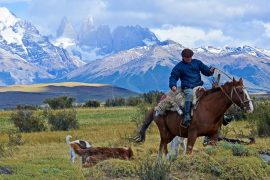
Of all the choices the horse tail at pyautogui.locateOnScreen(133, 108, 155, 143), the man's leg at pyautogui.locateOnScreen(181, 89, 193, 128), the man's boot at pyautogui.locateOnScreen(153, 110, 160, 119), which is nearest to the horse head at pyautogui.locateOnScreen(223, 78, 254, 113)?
the man's leg at pyautogui.locateOnScreen(181, 89, 193, 128)

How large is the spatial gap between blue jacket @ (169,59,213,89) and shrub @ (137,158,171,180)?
9.96 ft

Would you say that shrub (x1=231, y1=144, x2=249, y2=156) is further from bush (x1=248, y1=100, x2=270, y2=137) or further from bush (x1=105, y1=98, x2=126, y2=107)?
bush (x1=105, y1=98, x2=126, y2=107)

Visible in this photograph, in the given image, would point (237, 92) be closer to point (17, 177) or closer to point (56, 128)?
point (17, 177)

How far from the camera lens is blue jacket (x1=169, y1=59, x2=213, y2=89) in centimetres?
1491

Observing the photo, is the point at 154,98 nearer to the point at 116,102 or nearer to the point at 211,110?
the point at 211,110

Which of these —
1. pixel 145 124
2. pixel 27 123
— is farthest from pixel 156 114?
pixel 27 123

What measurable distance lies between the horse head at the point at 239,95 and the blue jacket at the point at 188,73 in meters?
0.65

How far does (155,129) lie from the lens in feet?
112

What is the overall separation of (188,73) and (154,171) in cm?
378

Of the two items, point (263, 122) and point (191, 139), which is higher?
point (191, 139)

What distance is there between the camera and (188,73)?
49.3ft

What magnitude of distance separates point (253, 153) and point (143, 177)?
4.20 metres

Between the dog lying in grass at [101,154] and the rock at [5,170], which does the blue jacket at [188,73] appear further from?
the rock at [5,170]

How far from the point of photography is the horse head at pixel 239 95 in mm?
14555
